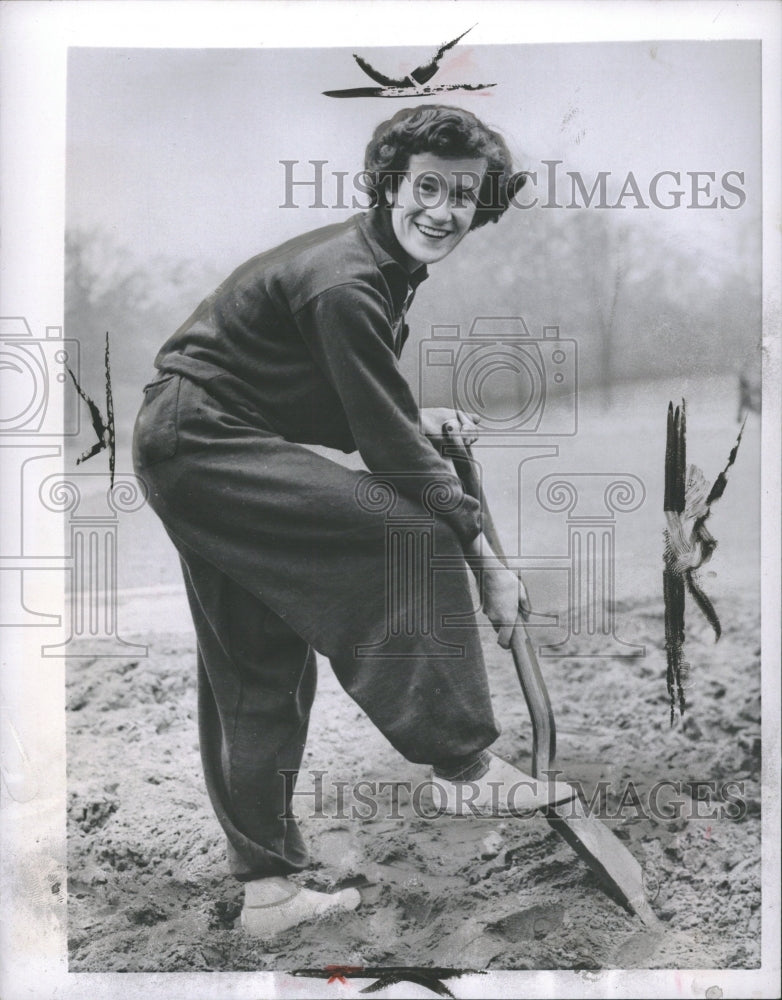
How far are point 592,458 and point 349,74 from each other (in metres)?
1.18

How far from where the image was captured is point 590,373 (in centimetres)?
265

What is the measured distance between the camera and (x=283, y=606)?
258 cm

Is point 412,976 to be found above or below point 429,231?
below

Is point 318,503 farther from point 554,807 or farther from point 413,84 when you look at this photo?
point 413,84

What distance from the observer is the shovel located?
262cm

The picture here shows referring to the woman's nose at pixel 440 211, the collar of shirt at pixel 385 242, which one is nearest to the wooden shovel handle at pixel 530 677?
the collar of shirt at pixel 385 242

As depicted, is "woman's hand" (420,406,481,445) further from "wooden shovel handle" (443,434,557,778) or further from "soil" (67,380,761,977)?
"soil" (67,380,761,977)

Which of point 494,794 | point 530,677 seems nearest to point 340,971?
point 494,794

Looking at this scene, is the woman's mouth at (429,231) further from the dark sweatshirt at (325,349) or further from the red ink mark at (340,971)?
the red ink mark at (340,971)

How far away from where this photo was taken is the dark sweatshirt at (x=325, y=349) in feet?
8.26

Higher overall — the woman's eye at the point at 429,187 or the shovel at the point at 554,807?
the woman's eye at the point at 429,187

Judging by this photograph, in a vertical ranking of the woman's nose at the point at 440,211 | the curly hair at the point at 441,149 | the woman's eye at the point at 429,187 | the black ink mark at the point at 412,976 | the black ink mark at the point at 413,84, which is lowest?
the black ink mark at the point at 412,976

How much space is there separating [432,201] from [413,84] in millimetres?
322

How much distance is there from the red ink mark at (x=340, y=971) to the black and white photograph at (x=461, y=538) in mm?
14
